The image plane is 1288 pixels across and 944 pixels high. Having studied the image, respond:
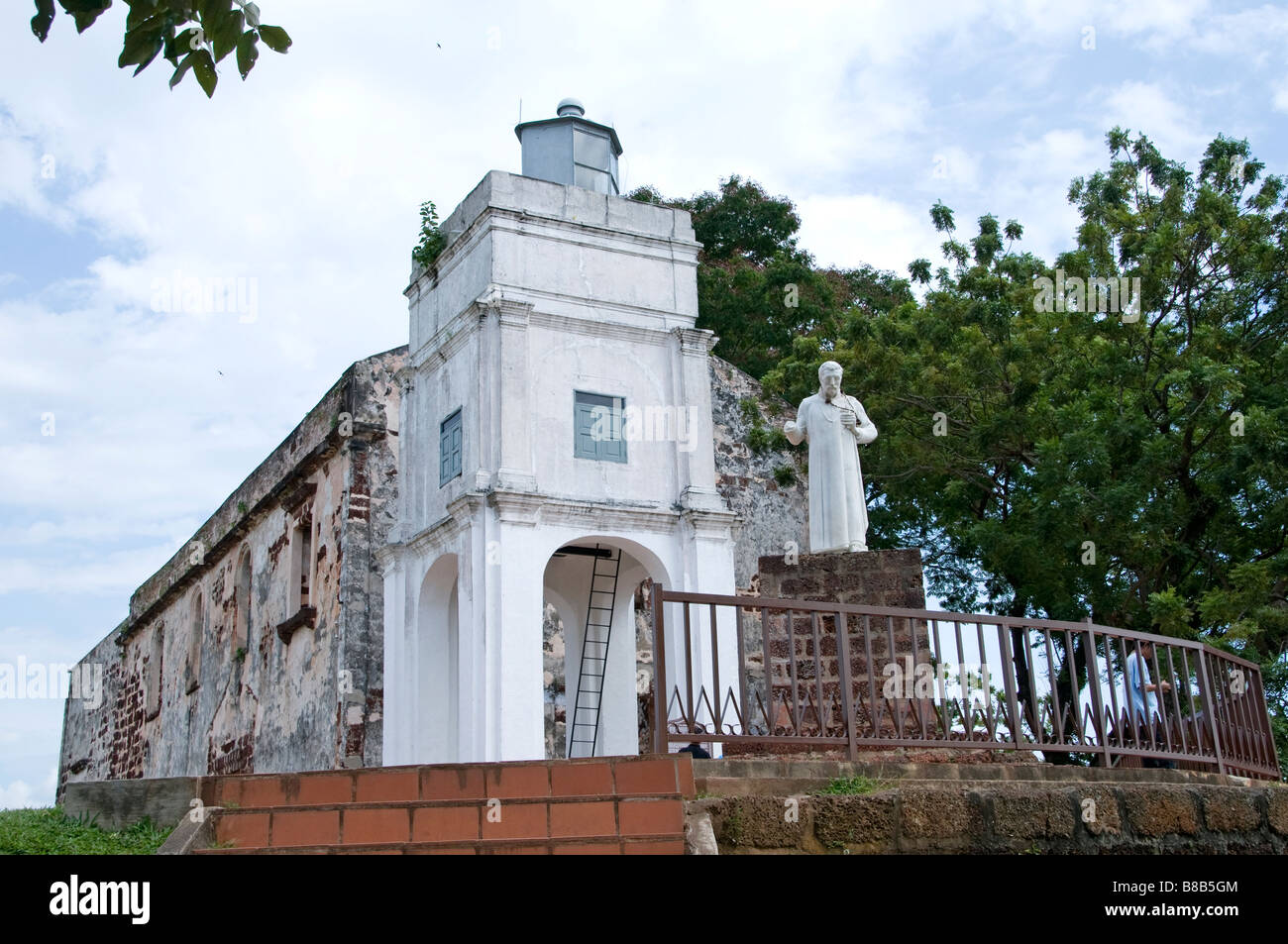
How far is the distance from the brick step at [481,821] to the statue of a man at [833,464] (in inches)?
151

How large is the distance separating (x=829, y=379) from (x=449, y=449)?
17.9ft

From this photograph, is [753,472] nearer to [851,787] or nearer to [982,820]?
[851,787]

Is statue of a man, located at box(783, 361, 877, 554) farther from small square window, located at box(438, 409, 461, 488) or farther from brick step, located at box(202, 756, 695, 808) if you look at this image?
small square window, located at box(438, 409, 461, 488)

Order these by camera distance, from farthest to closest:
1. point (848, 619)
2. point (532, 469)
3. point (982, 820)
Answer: point (532, 469) → point (848, 619) → point (982, 820)

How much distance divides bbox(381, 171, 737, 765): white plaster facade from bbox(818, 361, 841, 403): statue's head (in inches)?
155

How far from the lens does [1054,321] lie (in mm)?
15797

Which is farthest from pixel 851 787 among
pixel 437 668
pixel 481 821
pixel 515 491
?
pixel 437 668

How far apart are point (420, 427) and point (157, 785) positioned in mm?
8184

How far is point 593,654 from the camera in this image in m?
13.7

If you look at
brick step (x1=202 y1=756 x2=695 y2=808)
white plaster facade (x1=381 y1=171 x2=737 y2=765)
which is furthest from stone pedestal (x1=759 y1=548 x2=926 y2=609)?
white plaster facade (x1=381 y1=171 x2=737 y2=765)
